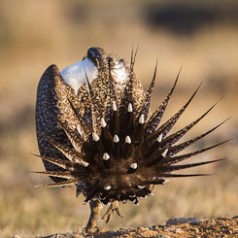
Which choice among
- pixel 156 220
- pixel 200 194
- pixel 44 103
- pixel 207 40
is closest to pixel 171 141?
pixel 44 103

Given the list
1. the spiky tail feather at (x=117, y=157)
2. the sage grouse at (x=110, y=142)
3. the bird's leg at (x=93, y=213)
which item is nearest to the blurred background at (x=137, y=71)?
the bird's leg at (x=93, y=213)

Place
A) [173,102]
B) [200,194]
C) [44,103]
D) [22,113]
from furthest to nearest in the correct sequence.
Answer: [173,102]
[22,113]
[200,194]
[44,103]

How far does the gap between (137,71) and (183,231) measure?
48.1 ft

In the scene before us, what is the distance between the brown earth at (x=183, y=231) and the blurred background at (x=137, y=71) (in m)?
1.36

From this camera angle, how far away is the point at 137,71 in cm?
2012

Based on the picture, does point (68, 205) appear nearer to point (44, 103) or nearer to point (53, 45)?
point (44, 103)

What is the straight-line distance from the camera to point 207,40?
28422 mm

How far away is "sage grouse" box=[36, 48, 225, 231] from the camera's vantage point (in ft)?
17.7

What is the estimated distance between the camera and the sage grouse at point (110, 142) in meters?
5.38

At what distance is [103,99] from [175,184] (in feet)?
14.6

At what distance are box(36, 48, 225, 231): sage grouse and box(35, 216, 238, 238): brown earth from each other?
221mm

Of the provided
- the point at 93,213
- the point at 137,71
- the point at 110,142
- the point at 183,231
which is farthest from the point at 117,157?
the point at 137,71

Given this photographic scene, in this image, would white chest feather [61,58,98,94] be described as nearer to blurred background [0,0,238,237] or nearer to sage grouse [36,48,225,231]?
sage grouse [36,48,225,231]

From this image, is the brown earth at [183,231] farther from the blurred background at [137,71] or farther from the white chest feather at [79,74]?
→ the blurred background at [137,71]
